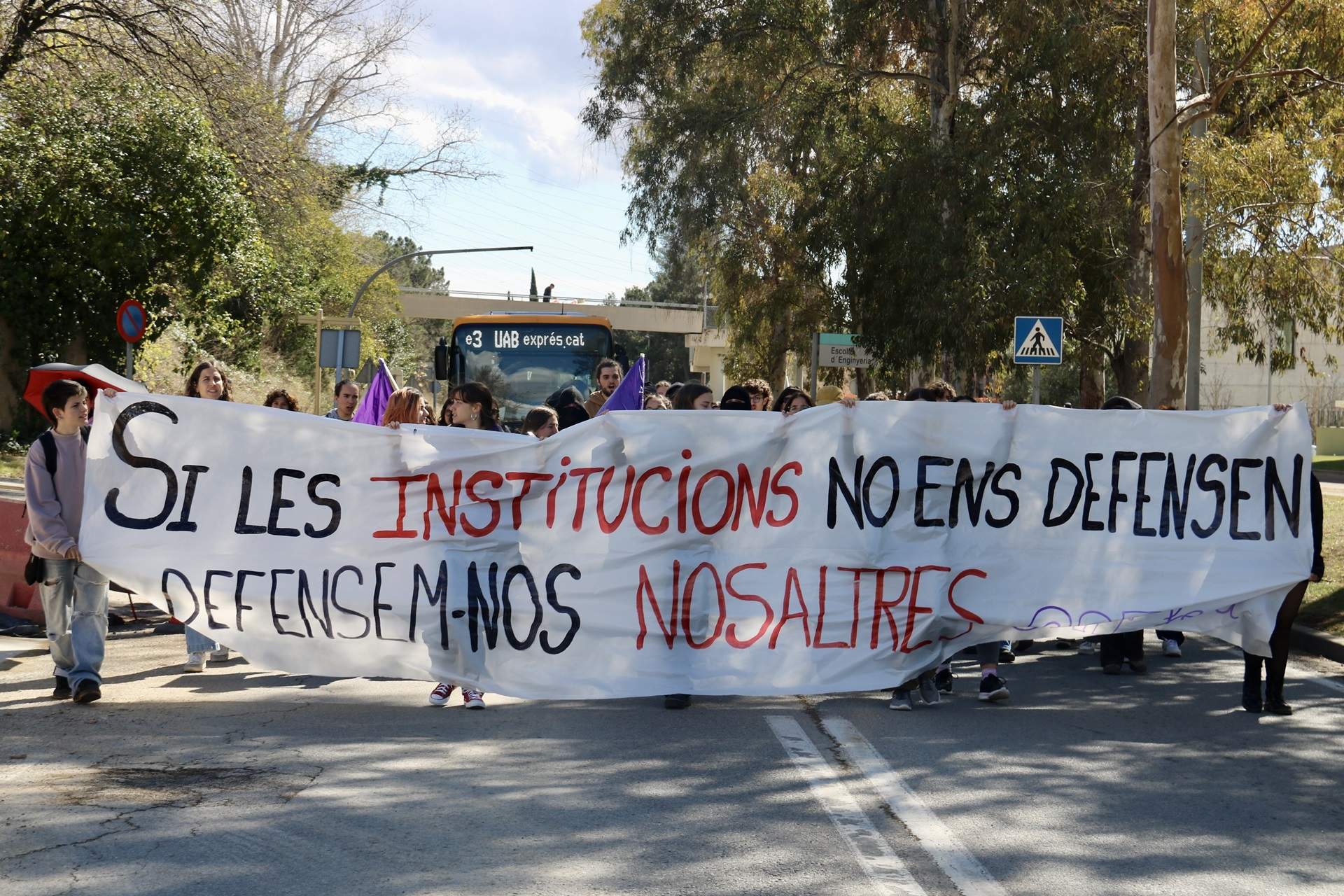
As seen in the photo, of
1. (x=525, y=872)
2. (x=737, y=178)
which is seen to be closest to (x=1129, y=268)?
(x=737, y=178)

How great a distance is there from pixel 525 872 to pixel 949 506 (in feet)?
13.4

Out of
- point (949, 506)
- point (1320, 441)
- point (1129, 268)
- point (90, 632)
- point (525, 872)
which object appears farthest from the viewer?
point (1320, 441)

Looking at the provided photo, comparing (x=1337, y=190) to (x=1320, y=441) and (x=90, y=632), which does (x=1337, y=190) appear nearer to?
(x=90, y=632)

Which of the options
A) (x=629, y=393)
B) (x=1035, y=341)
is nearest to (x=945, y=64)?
(x=1035, y=341)

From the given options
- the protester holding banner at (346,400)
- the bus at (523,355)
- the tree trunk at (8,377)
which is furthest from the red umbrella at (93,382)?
the tree trunk at (8,377)

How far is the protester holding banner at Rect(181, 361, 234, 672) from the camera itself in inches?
337

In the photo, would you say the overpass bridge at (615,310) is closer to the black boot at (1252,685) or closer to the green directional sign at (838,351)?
the green directional sign at (838,351)

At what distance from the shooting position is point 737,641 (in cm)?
761

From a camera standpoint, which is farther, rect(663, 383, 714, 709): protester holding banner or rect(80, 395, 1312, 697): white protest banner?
rect(663, 383, 714, 709): protester holding banner

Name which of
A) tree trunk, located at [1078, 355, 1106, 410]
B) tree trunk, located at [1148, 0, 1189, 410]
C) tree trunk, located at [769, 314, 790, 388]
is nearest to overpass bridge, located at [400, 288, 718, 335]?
tree trunk, located at [769, 314, 790, 388]

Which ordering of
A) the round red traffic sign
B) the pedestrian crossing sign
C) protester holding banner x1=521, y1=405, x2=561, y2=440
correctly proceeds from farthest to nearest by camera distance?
the pedestrian crossing sign, the round red traffic sign, protester holding banner x1=521, y1=405, x2=561, y2=440

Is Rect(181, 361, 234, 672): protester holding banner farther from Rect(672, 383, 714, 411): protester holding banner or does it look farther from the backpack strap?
Rect(672, 383, 714, 411): protester holding banner

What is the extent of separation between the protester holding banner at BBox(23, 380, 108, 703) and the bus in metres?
12.1

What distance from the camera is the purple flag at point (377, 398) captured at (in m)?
11.6
